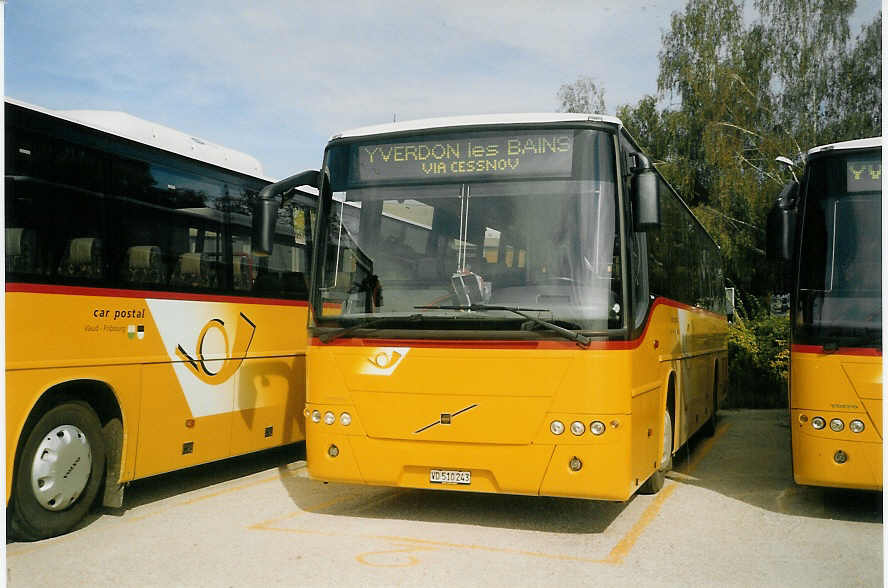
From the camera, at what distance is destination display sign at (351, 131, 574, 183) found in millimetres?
7480

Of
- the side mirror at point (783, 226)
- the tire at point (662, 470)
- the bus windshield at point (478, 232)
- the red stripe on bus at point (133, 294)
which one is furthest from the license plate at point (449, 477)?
the side mirror at point (783, 226)

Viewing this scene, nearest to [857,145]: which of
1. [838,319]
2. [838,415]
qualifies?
[838,319]

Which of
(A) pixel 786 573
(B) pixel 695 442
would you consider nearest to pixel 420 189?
(A) pixel 786 573

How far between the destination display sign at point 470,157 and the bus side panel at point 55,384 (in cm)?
Result: 266

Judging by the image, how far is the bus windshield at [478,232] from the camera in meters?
7.26

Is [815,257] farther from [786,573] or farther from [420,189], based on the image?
[420,189]

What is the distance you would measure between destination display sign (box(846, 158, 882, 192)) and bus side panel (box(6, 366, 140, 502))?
21.2 ft

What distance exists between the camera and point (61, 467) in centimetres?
740

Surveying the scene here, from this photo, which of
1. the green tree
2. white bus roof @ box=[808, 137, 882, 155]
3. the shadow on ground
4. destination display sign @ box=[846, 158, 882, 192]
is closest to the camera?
destination display sign @ box=[846, 158, 882, 192]

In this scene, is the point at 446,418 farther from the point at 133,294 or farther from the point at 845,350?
the point at 845,350

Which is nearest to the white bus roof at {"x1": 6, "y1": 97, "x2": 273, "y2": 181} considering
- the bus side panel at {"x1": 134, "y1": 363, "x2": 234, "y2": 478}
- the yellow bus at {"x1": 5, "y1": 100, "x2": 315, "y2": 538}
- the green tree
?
the yellow bus at {"x1": 5, "y1": 100, "x2": 315, "y2": 538}

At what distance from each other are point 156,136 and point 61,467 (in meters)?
3.14

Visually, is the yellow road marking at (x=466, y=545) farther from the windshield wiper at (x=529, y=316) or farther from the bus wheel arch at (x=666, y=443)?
the windshield wiper at (x=529, y=316)

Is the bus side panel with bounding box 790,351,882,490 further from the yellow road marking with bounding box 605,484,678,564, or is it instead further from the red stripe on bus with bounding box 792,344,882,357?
the yellow road marking with bounding box 605,484,678,564
